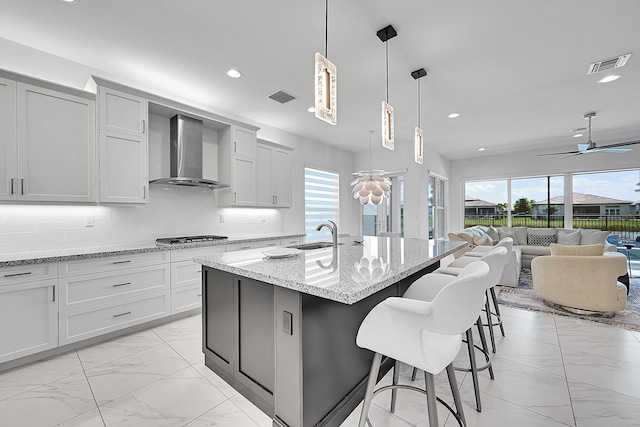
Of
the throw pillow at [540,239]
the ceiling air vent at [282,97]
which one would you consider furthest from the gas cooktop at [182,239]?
the throw pillow at [540,239]

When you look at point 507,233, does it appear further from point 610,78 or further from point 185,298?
point 185,298

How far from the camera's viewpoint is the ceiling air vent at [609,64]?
2809mm

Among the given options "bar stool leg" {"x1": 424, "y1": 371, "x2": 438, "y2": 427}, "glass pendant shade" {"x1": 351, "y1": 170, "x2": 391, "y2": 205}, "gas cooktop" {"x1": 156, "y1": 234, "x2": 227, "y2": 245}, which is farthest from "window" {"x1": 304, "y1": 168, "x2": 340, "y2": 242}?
"bar stool leg" {"x1": 424, "y1": 371, "x2": 438, "y2": 427}

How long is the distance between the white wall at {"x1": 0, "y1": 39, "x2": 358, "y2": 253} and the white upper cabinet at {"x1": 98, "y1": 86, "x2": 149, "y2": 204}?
37 cm

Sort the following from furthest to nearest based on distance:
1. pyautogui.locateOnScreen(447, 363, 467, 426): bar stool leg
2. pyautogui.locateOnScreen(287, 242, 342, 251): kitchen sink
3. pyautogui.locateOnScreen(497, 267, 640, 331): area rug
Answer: pyautogui.locateOnScreen(497, 267, 640, 331): area rug → pyautogui.locateOnScreen(287, 242, 342, 251): kitchen sink → pyautogui.locateOnScreen(447, 363, 467, 426): bar stool leg

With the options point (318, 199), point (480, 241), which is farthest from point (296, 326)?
point (318, 199)

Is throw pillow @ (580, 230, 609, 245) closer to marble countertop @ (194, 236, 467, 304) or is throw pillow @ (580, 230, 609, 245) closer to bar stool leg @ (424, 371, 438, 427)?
marble countertop @ (194, 236, 467, 304)

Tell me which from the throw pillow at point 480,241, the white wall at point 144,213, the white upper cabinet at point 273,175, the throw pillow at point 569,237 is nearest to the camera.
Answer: the white wall at point 144,213

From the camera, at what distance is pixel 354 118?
4.56 metres

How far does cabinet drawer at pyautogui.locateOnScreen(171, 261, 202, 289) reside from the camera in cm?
311

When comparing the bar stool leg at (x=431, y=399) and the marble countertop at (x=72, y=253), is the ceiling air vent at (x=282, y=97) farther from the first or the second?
the bar stool leg at (x=431, y=399)

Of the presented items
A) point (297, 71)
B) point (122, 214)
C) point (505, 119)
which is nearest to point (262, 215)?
point (122, 214)

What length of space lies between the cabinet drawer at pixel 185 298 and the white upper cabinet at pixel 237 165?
4.16 feet

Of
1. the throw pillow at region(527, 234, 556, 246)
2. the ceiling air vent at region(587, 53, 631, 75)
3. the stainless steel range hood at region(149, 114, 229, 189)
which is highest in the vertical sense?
the ceiling air vent at region(587, 53, 631, 75)
